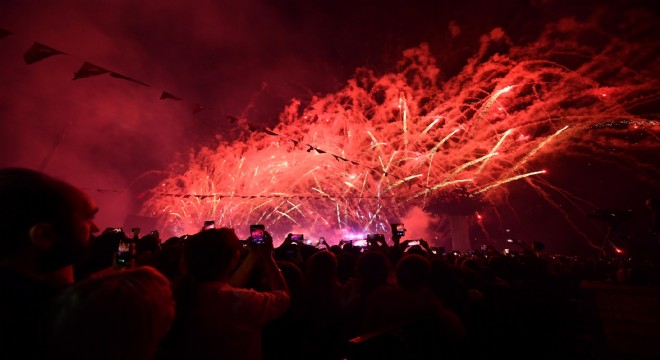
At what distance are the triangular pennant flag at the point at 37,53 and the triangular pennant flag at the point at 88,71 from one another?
0.48 m

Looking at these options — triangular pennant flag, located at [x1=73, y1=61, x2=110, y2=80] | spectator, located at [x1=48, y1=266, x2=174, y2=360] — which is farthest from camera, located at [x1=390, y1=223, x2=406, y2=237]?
triangular pennant flag, located at [x1=73, y1=61, x2=110, y2=80]

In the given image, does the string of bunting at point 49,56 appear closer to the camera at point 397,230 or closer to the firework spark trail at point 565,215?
the camera at point 397,230

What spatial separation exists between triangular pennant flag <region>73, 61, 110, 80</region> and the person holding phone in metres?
5.91

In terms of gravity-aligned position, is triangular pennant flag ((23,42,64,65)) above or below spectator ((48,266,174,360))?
above

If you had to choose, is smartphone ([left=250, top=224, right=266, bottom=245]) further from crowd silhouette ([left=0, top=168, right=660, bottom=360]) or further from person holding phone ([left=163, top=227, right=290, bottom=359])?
person holding phone ([left=163, top=227, right=290, bottom=359])

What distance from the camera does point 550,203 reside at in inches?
1390

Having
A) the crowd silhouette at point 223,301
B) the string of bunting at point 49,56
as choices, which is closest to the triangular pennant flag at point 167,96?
the string of bunting at point 49,56

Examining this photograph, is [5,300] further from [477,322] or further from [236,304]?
[477,322]

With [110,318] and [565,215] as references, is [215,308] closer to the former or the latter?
[110,318]

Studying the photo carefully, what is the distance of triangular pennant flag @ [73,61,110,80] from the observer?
19.0ft

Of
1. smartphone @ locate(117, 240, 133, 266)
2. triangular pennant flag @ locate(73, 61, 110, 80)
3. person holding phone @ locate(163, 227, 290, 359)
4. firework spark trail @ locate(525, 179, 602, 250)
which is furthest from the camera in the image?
firework spark trail @ locate(525, 179, 602, 250)

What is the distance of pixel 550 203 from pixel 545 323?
37.7 m

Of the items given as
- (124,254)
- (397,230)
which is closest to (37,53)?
(124,254)

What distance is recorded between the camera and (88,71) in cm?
588
